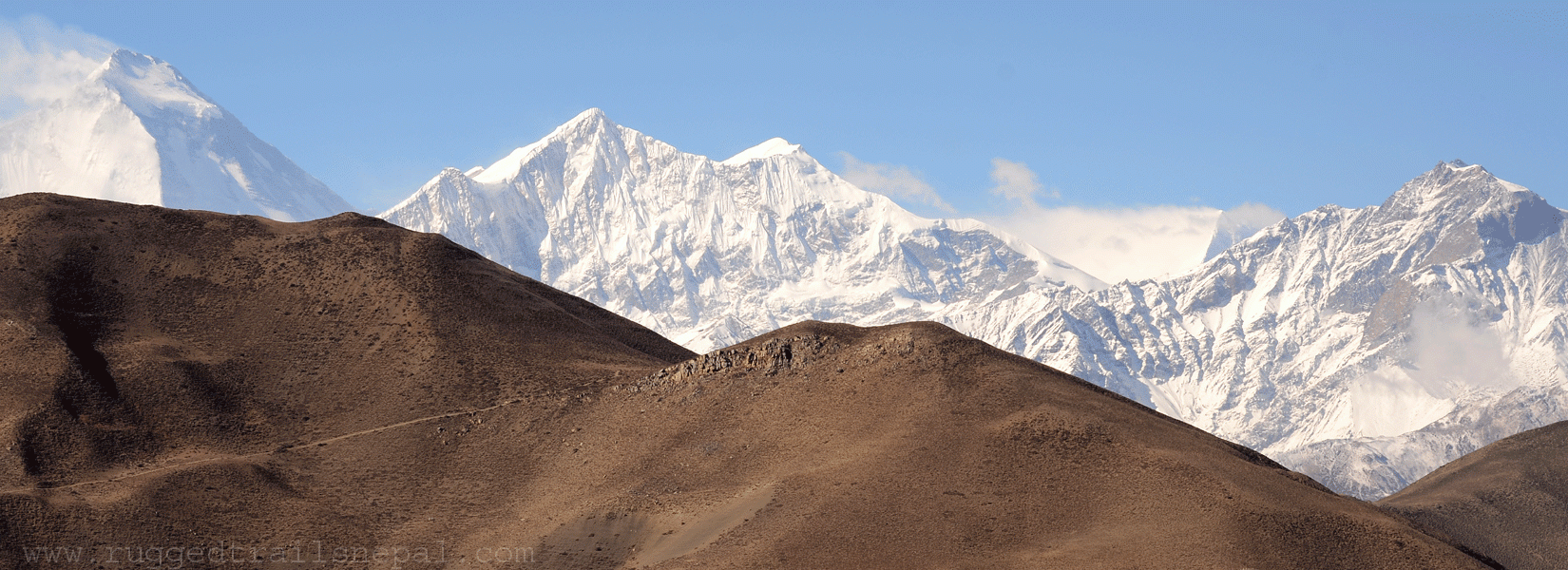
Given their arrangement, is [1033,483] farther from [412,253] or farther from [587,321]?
[412,253]

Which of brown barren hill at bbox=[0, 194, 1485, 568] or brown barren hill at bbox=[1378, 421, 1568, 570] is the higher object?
brown barren hill at bbox=[1378, 421, 1568, 570]

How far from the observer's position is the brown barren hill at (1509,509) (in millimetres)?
179375

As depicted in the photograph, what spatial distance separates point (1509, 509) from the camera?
614 ft

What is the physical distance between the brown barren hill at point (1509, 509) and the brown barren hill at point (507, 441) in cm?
7986

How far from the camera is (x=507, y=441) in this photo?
115500mm

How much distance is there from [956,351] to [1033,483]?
1881 cm

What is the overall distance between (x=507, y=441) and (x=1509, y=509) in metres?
131

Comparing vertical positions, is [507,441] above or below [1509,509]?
below

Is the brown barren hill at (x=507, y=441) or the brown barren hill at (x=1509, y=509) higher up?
the brown barren hill at (x=1509, y=509)

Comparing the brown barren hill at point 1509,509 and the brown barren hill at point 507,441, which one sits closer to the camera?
the brown barren hill at point 507,441

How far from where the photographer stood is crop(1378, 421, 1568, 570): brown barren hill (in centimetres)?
17938

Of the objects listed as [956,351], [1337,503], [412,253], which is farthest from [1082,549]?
[412,253]

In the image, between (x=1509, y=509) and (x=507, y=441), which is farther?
(x=1509, y=509)

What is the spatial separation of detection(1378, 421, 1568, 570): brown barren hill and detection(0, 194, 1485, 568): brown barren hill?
79.9 meters
